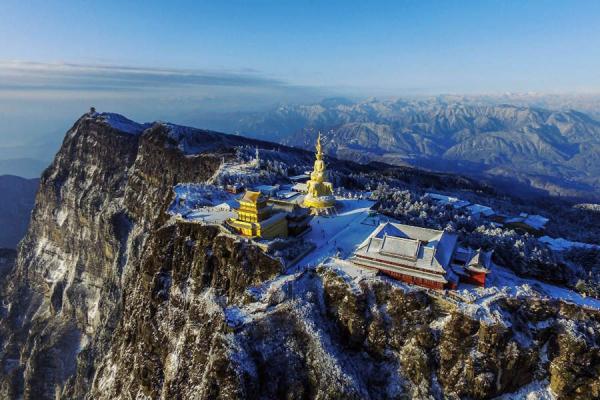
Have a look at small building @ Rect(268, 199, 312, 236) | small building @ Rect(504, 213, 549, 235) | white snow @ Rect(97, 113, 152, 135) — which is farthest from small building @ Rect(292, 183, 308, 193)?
white snow @ Rect(97, 113, 152, 135)

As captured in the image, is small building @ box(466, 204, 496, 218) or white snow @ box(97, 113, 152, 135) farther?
white snow @ box(97, 113, 152, 135)

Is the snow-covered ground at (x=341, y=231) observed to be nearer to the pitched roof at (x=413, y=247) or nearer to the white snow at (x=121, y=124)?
the pitched roof at (x=413, y=247)

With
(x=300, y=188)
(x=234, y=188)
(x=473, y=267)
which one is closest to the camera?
(x=473, y=267)

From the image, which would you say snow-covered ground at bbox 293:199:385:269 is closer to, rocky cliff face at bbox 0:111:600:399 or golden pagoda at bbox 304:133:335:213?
golden pagoda at bbox 304:133:335:213

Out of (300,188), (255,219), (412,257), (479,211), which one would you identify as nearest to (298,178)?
(300,188)

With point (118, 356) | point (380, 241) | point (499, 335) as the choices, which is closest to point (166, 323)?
point (118, 356)

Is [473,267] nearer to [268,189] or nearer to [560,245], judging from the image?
[560,245]

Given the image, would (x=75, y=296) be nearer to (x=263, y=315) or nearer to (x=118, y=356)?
(x=118, y=356)
